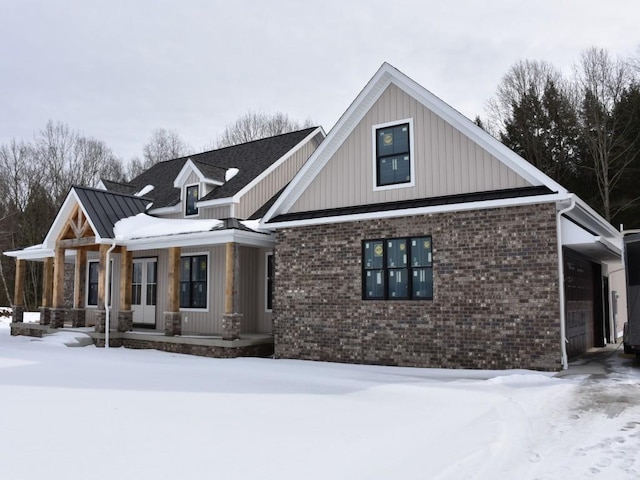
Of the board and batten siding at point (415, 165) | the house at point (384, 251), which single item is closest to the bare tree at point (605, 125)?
the house at point (384, 251)

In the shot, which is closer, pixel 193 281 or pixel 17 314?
pixel 193 281

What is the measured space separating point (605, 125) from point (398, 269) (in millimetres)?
21251

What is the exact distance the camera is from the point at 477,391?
26.3 feet

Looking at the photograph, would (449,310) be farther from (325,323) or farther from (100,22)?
(100,22)

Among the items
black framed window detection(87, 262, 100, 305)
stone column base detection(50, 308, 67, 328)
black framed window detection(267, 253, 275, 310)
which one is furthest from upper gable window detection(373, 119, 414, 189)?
black framed window detection(87, 262, 100, 305)

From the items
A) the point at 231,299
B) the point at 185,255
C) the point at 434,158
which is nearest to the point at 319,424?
the point at 434,158

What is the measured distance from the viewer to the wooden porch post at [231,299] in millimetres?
13289

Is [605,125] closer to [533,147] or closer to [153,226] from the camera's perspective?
[533,147]

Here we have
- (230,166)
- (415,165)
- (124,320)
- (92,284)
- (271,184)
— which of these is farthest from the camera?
(92,284)

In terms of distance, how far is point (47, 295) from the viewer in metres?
18.5

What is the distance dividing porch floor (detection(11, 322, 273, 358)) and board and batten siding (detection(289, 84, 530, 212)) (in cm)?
360

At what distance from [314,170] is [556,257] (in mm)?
6084

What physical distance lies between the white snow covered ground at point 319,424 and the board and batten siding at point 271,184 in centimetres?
699

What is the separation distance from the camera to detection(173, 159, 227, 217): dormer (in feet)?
56.2
